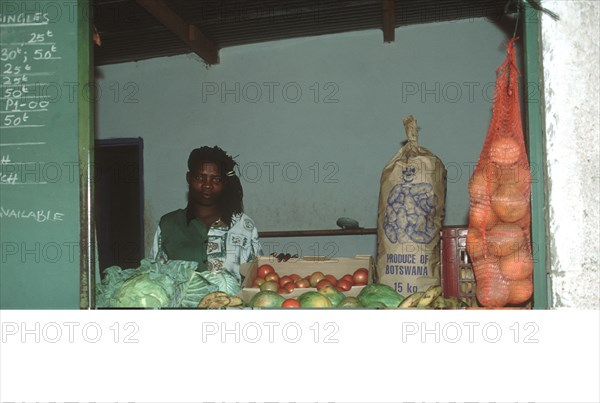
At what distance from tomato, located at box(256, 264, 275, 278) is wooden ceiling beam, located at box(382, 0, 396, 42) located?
3385 mm

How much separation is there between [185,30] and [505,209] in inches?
195

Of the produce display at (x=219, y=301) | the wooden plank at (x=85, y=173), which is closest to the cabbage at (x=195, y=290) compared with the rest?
the produce display at (x=219, y=301)

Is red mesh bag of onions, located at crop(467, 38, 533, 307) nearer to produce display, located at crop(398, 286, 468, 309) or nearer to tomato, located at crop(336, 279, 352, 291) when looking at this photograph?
produce display, located at crop(398, 286, 468, 309)

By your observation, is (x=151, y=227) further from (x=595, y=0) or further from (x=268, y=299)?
(x=595, y=0)

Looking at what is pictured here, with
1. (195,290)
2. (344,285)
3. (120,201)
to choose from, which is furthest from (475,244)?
(120,201)

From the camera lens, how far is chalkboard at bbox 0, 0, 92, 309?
2441 mm

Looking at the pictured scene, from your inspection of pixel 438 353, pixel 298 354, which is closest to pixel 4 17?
pixel 298 354

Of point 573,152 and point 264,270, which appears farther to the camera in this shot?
point 264,270

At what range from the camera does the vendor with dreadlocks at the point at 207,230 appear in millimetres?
4559

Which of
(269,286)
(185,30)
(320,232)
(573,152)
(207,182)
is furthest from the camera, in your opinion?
(320,232)

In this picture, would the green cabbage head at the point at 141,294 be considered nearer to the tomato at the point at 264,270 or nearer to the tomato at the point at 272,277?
the tomato at the point at 272,277

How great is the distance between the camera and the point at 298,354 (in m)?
2.19

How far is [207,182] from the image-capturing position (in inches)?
179

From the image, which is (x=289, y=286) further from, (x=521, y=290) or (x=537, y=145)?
(x=537, y=145)
